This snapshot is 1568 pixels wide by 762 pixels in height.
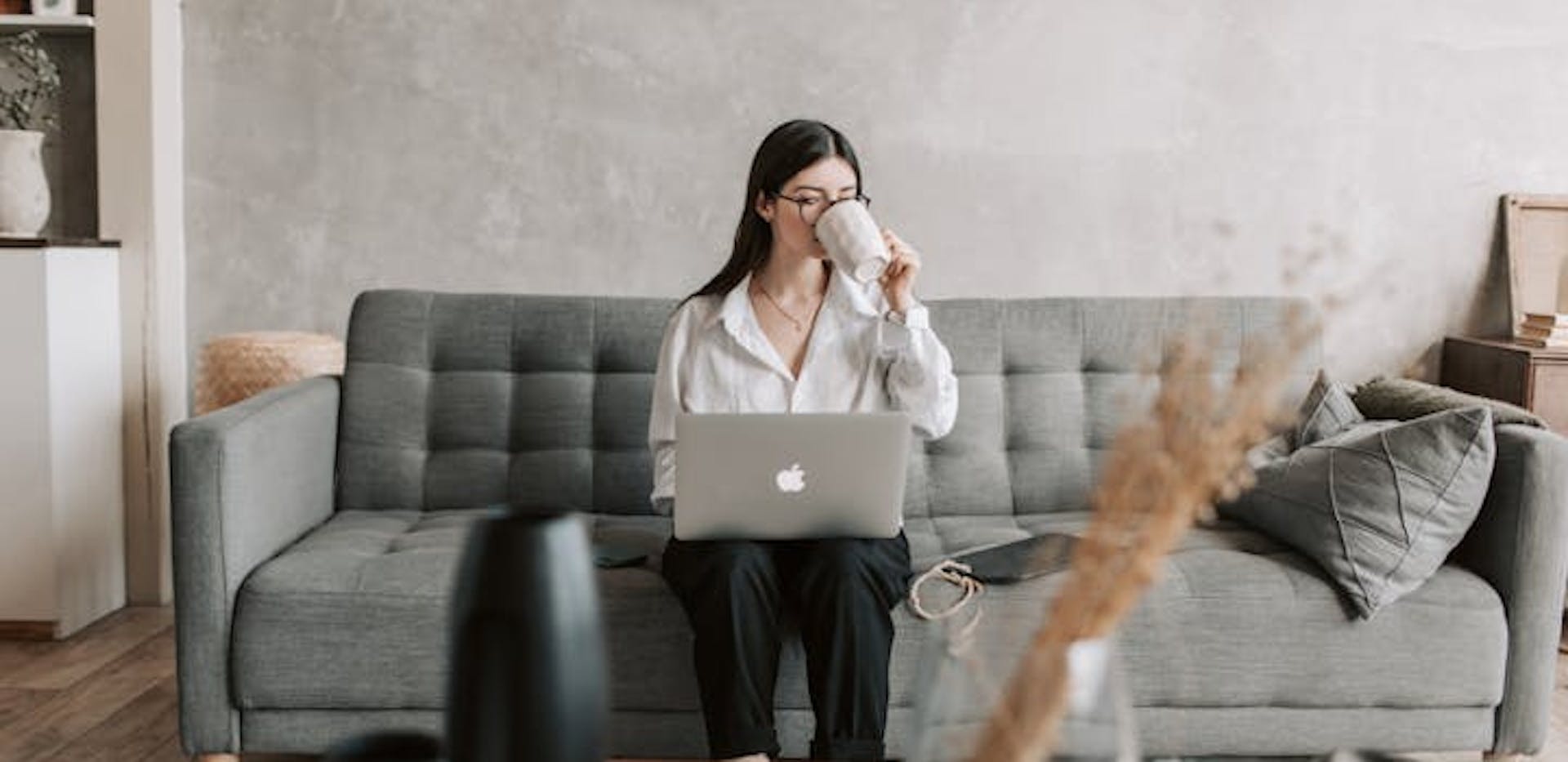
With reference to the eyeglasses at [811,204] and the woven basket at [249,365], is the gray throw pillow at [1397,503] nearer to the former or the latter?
the eyeglasses at [811,204]

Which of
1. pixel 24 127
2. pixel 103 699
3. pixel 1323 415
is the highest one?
pixel 24 127

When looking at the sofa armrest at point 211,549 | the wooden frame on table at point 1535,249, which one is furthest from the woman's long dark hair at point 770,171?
the wooden frame on table at point 1535,249

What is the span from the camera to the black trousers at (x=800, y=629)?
2.10 meters

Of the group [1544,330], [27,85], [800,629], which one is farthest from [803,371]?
[27,85]

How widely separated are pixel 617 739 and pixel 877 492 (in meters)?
0.66

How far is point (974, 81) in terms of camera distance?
3.61 metres

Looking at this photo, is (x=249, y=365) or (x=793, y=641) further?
(x=249, y=365)

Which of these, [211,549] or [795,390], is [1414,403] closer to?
[795,390]

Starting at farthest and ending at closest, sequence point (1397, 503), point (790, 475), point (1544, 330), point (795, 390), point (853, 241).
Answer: point (1544, 330) → point (795, 390) → point (1397, 503) → point (853, 241) → point (790, 475)

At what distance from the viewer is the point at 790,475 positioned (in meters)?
2.05

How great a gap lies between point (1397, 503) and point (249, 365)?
7.98 feet

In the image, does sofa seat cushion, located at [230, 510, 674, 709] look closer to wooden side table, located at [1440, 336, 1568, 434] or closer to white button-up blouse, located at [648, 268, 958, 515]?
white button-up blouse, located at [648, 268, 958, 515]

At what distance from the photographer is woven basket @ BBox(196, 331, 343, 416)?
3.34m

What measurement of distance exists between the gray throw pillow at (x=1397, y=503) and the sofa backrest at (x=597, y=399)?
48cm
